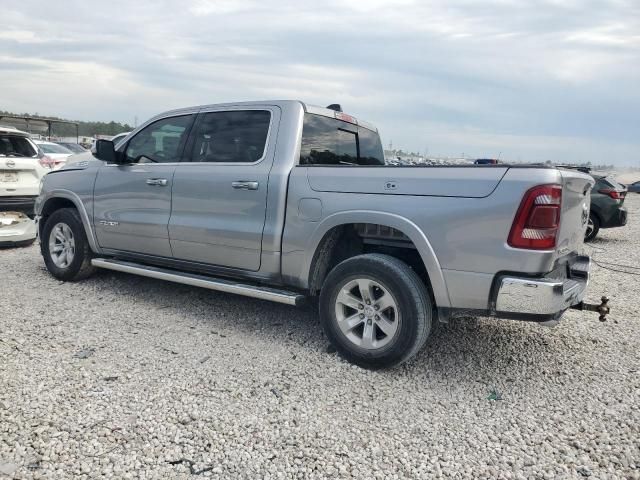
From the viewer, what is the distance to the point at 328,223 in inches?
144

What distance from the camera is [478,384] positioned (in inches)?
135

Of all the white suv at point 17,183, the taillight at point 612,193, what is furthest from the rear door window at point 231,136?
the taillight at point 612,193

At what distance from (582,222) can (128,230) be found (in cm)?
395

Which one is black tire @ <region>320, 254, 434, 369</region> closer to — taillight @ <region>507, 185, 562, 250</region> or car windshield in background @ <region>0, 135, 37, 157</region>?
taillight @ <region>507, 185, 562, 250</region>

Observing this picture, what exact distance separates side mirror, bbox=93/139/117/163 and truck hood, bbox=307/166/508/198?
2215 mm

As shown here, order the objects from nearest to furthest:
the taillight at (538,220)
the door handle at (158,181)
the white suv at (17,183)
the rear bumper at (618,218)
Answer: the taillight at (538,220), the door handle at (158,181), the white suv at (17,183), the rear bumper at (618,218)

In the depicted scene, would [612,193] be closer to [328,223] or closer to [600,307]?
[600,307]

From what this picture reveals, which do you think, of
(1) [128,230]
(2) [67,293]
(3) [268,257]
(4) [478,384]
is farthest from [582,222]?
(2) [67,293]

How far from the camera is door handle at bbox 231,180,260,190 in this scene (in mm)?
4008

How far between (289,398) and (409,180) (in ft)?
5.22

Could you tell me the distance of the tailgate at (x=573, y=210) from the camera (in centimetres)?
310

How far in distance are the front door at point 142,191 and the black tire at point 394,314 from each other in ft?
5.97

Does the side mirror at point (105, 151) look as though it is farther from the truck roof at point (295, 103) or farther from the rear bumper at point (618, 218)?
the rear bumper at point (618, 218)

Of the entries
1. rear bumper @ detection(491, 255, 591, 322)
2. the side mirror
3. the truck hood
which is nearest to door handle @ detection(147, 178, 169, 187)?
the side mirror
